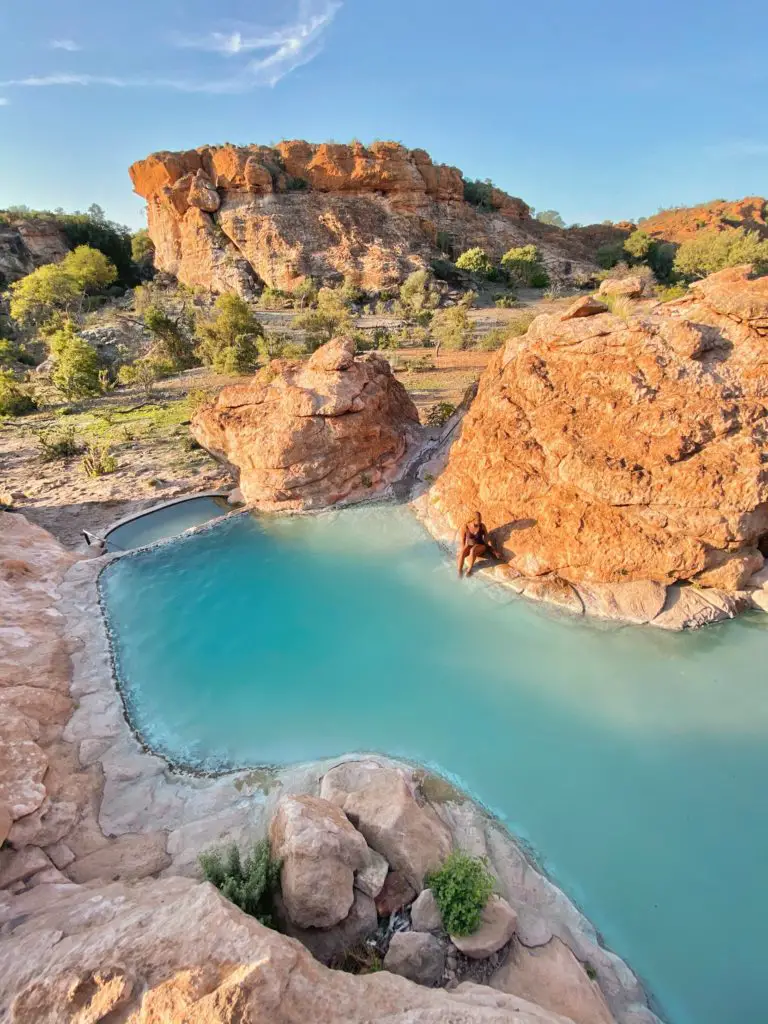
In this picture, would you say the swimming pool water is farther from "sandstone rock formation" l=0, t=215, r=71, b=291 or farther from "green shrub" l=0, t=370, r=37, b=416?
"sandstone rock formation" l=0, t=215, r=71, b=291

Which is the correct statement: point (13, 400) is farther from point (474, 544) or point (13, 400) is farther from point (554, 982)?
point (554, 982)

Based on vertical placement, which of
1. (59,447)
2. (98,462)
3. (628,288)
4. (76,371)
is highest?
(628,288)

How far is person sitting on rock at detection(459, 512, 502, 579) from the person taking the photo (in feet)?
27.9

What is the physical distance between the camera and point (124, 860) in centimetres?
436

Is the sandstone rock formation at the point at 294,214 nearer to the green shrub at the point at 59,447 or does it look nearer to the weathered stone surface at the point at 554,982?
the green shrub at the point at 59,447

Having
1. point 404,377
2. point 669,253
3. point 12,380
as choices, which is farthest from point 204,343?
point 669,253

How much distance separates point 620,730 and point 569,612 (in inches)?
80.5

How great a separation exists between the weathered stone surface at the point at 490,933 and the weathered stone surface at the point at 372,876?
65cm

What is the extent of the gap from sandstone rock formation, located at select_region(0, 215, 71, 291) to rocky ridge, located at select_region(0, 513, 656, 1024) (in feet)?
156

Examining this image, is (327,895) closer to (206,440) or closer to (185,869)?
(185,869)

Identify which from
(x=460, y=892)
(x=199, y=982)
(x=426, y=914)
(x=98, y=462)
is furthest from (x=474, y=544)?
(x=98, y=462)

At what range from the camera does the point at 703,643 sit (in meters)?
6.89

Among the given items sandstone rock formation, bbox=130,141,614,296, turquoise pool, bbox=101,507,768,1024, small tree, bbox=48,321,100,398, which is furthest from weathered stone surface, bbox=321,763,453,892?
sandstone rock formation, bbox=130,141,614,296

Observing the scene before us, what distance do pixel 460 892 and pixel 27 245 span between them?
2264 inches
